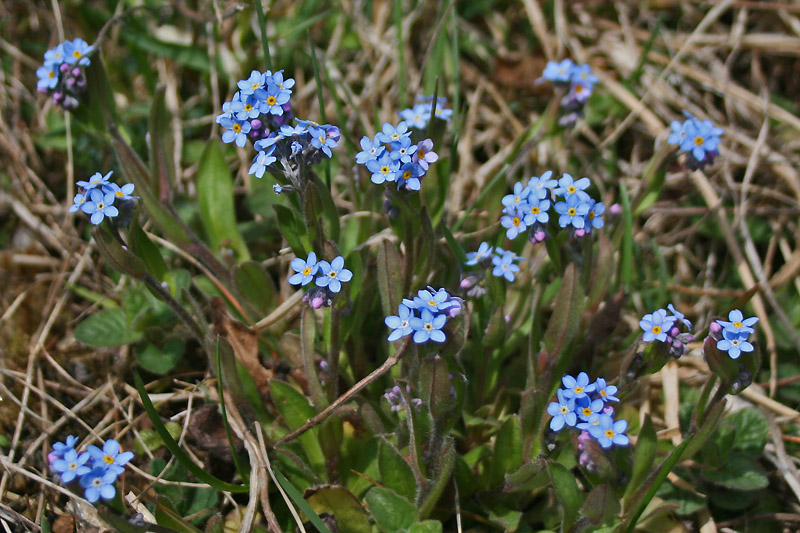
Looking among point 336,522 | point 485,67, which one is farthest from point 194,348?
point 485,67

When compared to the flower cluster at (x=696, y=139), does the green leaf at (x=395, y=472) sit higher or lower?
lower

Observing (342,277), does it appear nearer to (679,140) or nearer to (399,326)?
(399,326)

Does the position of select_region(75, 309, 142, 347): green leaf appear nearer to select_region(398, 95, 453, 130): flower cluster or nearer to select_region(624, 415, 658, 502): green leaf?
select_region(398, 95, 453, 130): flower cluster

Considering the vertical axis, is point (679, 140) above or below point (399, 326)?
above

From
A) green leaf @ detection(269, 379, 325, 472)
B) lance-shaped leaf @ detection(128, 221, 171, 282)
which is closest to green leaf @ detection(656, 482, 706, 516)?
green leaf @ detection(269, 379, 325, 472)

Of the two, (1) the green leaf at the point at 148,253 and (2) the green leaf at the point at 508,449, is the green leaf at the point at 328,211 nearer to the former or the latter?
(1) the green leaf at the point at 148,253

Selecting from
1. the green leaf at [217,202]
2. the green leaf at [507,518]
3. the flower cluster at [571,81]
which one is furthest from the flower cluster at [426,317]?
the flower cluster at [571,81]
